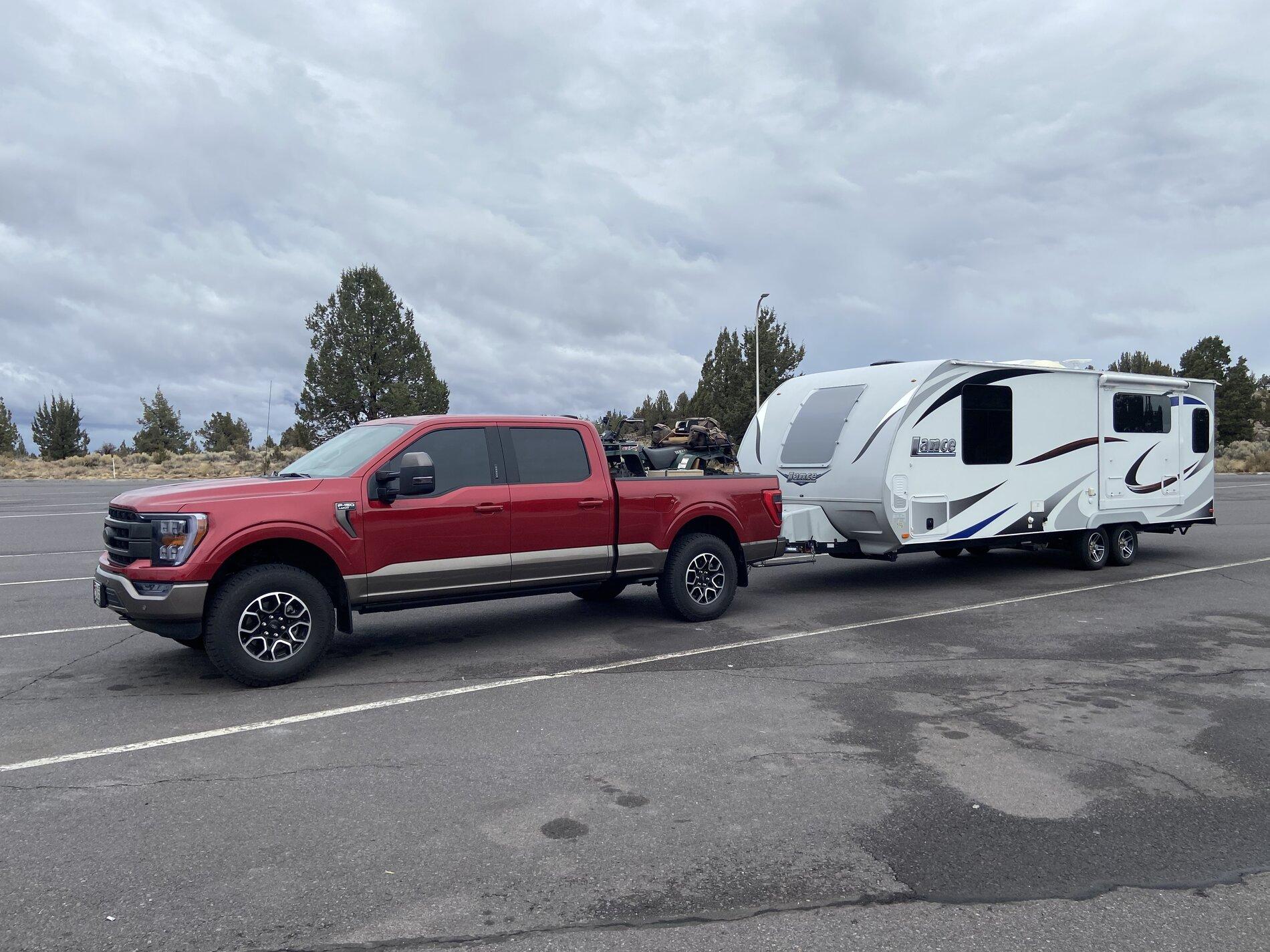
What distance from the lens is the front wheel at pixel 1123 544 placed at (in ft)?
43.0

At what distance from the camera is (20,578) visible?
455 inches

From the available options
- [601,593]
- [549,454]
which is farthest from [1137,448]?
[549,454]

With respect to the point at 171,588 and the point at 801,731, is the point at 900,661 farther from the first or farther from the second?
the point at 171,588

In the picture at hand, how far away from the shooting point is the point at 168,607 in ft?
20.9

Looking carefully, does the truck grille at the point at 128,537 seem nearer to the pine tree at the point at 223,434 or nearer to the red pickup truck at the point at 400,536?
the red pickup truck at the point at 400,536

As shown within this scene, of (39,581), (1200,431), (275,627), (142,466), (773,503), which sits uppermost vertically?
(142,466)

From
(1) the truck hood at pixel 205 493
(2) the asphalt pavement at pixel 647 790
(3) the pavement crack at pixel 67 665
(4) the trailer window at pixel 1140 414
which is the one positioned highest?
(4) the trailer window at pixel 1140 414

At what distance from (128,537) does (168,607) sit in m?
0.68

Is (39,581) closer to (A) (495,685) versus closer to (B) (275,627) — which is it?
(B) (275,627)

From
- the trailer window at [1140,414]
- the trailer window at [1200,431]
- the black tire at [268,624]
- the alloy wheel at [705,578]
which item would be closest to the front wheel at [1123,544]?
the trailer window at [1140,414]

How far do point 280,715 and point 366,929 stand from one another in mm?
2918

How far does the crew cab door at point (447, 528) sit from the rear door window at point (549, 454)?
209mm

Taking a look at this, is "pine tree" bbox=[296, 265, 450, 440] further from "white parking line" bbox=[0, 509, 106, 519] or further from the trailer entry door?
the trailer entry door

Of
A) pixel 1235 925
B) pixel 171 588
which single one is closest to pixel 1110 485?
pixel 1235 925
